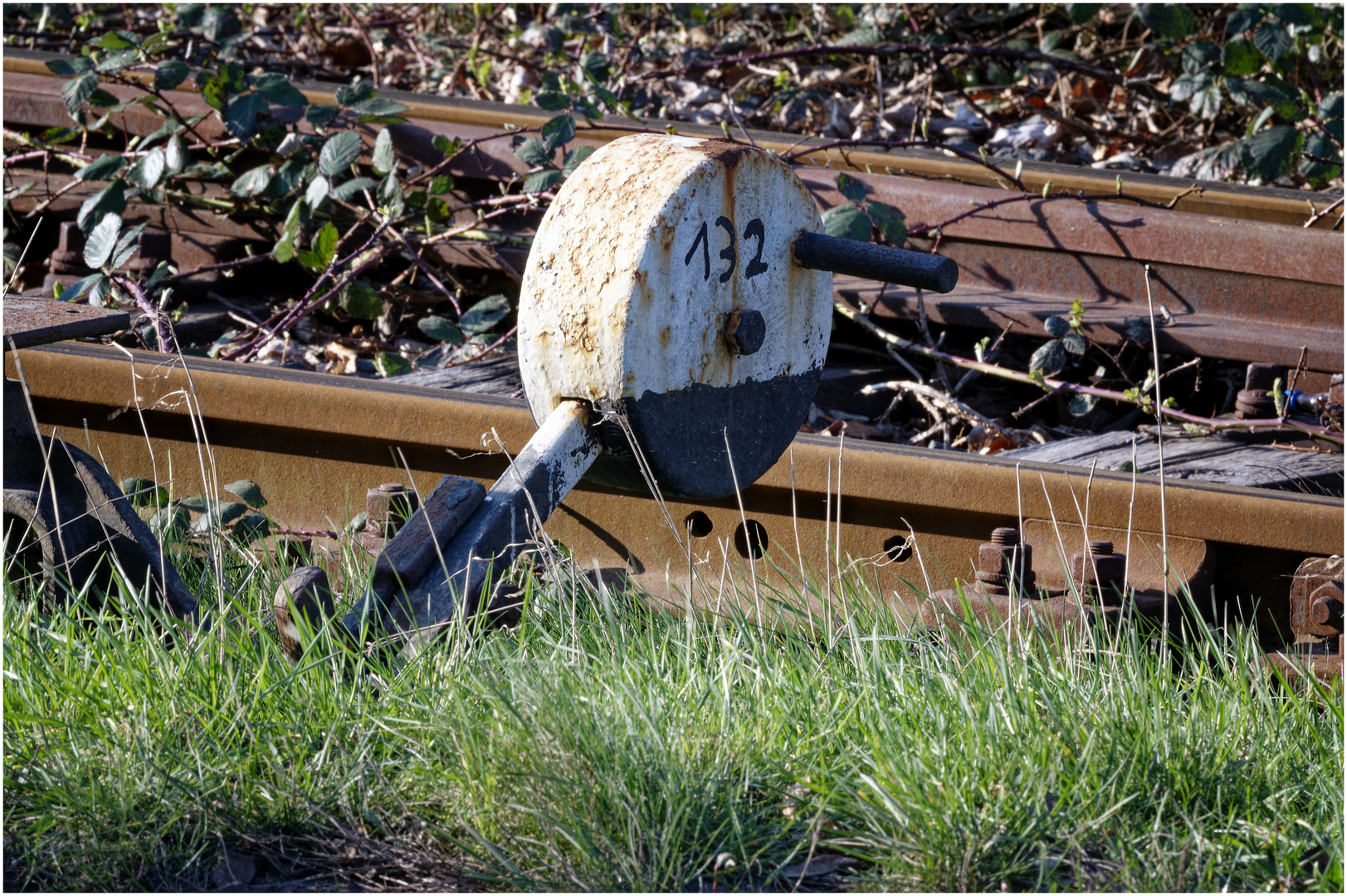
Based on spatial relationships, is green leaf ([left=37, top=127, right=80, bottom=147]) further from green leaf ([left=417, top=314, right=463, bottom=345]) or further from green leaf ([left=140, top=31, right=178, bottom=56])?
green leaf ([left=417, top=314, right=463, bottom=345])

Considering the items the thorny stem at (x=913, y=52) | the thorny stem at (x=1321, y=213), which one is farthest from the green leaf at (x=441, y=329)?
the thorny stem at (x=1321, y=213)

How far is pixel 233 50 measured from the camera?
16.9 feet

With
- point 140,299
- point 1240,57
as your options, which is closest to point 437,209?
point 140,299

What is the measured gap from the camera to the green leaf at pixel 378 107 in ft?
14.0

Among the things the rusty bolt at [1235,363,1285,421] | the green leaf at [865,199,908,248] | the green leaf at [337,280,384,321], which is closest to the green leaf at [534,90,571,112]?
the green leaf at [337,280,384,321]

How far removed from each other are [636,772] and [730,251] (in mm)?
943

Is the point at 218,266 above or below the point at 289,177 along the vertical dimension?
below

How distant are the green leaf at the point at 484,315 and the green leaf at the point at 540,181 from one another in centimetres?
36

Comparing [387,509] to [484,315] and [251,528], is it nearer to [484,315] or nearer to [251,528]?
[251,528]

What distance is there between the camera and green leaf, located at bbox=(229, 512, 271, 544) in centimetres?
293

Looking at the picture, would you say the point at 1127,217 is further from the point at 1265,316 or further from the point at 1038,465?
the point at 1038,465

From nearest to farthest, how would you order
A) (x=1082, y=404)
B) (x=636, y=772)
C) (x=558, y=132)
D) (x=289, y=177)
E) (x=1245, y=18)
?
(x=636, y=772) → (x=1082, y=404) → (x=558, y=132) → (x=289, y=177) → (x=1245, y=18)

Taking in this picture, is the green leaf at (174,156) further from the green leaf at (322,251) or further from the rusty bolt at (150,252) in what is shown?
the green leaf at (322,251)

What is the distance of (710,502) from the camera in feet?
9.40
